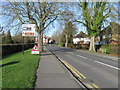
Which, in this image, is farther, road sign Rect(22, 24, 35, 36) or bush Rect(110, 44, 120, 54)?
bush Rect(110, 44, 120, 54)

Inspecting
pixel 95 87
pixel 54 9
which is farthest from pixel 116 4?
pixel 95 87

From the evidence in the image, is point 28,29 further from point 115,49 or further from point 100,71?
point 115,49

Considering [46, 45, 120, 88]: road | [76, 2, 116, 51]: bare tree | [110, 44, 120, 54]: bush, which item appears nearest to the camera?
[46, 45, 120, 88]: road

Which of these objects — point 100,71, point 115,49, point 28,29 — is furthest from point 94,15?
point 100,71

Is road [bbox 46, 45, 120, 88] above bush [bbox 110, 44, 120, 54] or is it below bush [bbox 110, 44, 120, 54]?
below

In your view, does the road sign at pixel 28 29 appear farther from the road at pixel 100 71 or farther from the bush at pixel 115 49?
the bush at pixel 115 49

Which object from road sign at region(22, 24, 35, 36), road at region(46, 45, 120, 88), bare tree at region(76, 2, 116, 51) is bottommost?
road at region(46, 45, 120, 88)

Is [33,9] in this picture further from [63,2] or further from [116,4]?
[116,4]

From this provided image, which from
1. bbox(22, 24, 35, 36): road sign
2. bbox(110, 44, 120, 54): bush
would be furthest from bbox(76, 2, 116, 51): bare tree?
A: bbox(22, 24, 35, 36): road sign

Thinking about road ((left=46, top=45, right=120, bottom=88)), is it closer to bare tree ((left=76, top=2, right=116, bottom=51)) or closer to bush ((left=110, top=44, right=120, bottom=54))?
bush ((left=110, top=44, right=120, bottom=54))

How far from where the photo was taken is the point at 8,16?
850 inches

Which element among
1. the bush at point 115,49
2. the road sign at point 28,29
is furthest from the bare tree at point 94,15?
the road sign at point 28,29

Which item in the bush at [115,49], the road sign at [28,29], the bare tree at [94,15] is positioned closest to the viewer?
the road sign at [28,29]

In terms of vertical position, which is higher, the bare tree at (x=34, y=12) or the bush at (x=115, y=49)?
the bare tree at (x=34, y=12)
